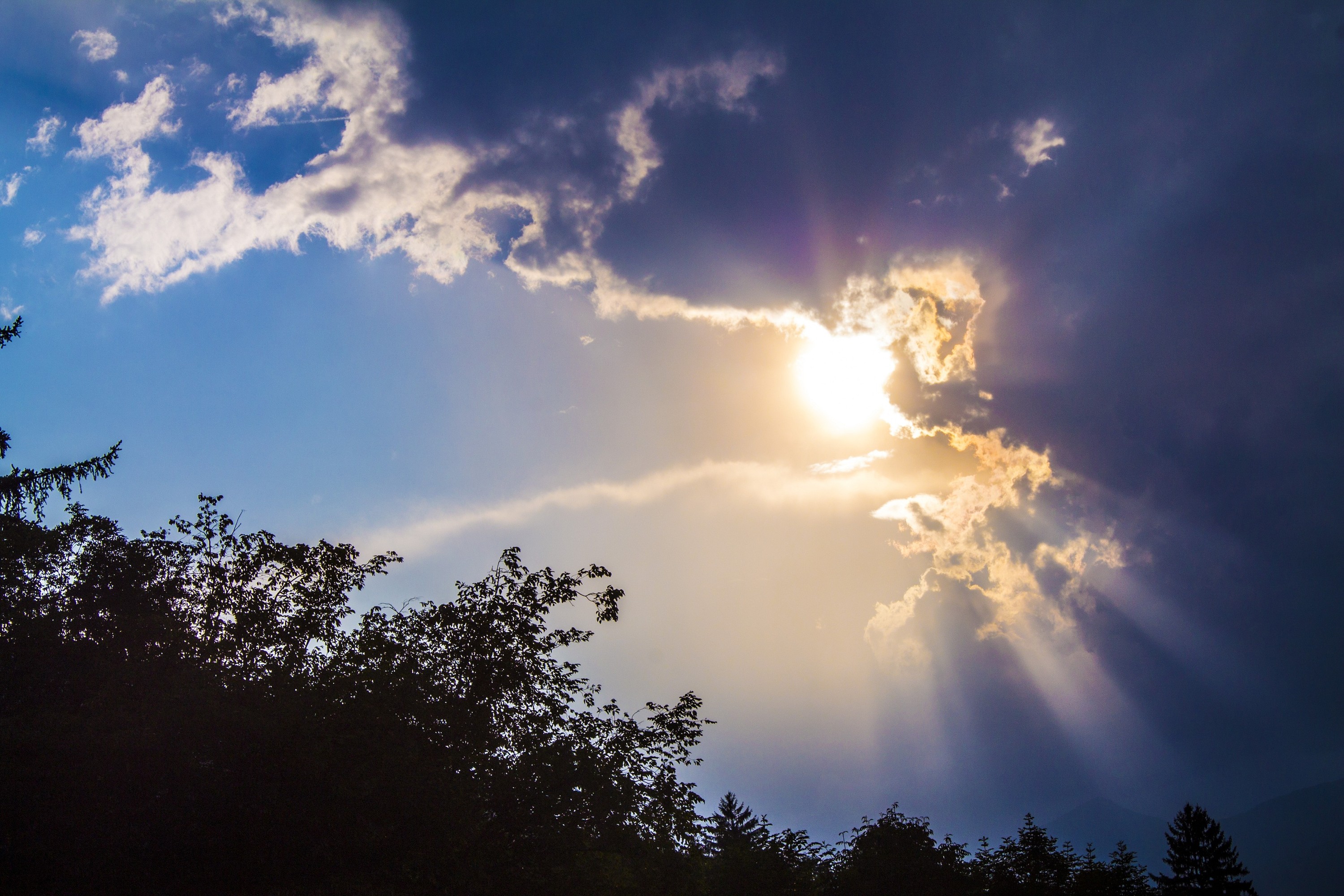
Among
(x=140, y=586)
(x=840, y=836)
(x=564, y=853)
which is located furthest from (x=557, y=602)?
(x=840, y=836)

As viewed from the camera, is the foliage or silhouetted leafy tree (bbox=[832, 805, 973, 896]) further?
silhouetted leafy tree (bbox=[832, 805, 973, 896])

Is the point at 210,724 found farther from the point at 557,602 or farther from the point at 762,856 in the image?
the point at 762,856

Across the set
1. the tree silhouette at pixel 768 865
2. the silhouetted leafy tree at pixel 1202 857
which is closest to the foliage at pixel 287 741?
the tree silhouette at pixel 768 865

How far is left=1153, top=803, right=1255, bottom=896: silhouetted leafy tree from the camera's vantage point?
83.8 metres

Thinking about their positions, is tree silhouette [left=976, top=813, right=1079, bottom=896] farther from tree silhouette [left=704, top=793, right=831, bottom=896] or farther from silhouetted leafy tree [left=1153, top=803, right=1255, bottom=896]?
silhouetted leafy tree [left=1153, top=803, right=1255, bottom=896]

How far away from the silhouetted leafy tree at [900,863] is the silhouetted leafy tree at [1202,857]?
63.0m

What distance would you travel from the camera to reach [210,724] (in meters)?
14.9

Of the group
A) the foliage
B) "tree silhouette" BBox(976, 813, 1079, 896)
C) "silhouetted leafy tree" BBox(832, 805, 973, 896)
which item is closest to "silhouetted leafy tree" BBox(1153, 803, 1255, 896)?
"tree silhouette" BBox(976, 813, 1079, 896)

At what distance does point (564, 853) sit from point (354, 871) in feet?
17.9

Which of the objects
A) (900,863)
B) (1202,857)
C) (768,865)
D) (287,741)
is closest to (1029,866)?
(900,863)

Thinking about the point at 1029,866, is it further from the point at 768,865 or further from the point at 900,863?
the point at 768,865

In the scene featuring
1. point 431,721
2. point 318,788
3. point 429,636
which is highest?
point 429,636

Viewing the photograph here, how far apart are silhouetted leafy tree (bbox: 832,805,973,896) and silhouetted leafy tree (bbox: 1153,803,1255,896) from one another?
6301 centimetres

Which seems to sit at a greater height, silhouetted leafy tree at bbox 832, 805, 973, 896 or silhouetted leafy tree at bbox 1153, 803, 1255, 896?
silhouetted leafy tree at bbox 1153, 803, 1255, 896
